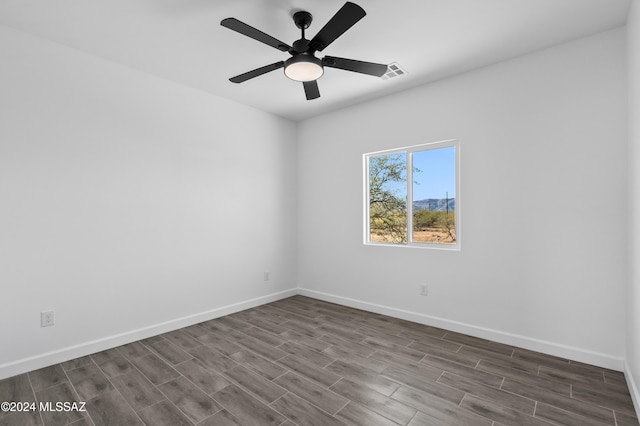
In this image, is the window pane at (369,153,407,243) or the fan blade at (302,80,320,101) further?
the window pane at (369,153,407,243)

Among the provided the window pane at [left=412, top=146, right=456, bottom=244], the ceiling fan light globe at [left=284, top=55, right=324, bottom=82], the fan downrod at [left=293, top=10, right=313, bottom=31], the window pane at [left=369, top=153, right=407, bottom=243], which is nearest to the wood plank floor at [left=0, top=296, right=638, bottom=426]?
the window pane at [left=412, top=146, right=456, bottom=244]

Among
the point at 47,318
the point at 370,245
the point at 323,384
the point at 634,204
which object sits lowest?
the point at 323,384

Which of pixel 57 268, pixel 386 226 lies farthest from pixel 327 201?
pixel 57 268

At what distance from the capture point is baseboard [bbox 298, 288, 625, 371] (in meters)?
2.50

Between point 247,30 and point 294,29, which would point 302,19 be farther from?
point 247,30

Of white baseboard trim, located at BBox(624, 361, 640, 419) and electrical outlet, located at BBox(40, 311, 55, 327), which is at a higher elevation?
electrical outlet, located at BBox(40, 311, 55, 327)

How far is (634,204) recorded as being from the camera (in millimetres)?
2100

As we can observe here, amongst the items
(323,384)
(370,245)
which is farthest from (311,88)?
(323,384)

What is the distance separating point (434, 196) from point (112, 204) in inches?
132

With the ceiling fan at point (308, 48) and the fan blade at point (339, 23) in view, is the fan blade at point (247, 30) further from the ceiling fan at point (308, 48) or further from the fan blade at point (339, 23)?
the fan blade at point (339, 23)

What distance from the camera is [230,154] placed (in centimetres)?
402

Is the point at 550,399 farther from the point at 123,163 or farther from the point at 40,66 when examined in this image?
the point at 40,66

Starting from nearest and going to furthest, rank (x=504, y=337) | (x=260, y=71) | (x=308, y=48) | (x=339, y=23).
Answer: (x=339, y=23)
(x=308, y=48)
(x=260, y=71)
(x=504, y=337)

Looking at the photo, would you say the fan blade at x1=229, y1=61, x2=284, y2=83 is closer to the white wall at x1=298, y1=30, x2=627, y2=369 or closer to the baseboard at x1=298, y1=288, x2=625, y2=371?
the white wall at x1=298, y1=30, x2=627, y2=369
